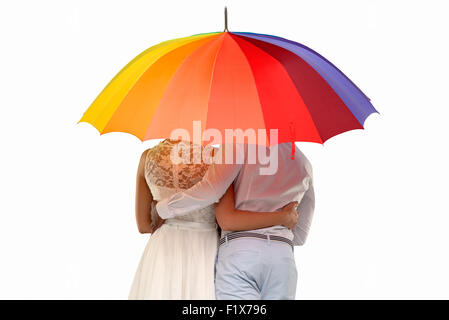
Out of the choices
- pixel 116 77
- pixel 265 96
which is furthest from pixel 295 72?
pixel 116 77

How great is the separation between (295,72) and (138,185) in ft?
3.79

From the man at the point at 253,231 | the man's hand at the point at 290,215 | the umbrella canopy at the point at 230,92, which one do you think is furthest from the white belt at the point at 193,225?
the umbrella canopy at the point at 230,92

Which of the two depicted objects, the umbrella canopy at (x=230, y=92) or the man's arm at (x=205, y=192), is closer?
the umbrella canopy at (x=230, y=92)

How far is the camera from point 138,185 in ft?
13.7

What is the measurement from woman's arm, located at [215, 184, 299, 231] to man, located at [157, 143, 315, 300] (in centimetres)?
4

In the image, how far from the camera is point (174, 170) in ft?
13.2

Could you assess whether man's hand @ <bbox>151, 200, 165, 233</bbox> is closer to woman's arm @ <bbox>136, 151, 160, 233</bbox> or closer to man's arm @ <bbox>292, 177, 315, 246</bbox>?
woman's arm @ <bbox>136, 151, 160, 233</bbox>

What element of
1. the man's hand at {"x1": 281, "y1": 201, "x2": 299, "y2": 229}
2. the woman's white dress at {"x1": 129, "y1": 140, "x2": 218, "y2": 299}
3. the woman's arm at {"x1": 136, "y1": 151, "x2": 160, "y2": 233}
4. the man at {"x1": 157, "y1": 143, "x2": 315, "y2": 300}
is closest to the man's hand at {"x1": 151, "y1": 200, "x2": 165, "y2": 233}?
the woman's arm at {"x1": 136, "y1": 151, "x2": 160, "y2": 233}

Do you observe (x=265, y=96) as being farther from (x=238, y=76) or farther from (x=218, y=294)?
(x=218, y=294)

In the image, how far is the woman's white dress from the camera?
158 inches

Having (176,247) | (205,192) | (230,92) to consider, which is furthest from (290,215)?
(230,92)

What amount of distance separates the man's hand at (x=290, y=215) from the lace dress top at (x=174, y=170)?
0.44 metres

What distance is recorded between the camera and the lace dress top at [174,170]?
158 inches

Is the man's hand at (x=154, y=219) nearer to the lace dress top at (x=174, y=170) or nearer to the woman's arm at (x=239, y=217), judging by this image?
the lace dress top at (x=174, y=170)
